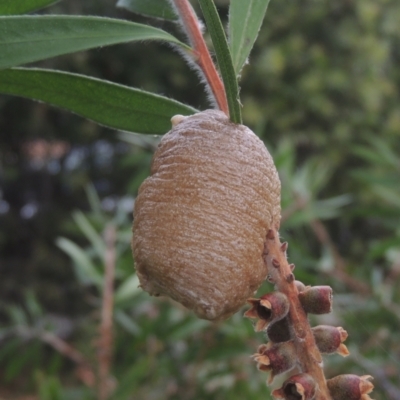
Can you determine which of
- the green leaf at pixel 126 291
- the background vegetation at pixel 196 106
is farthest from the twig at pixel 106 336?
the background vegetation at pixel 196 106

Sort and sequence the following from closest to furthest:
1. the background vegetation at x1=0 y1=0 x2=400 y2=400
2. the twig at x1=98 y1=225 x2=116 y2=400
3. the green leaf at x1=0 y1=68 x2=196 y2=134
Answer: the green leaf at x1=0 y1=68 x2=196 y2=134 → the twig at x1=98 y1=225 x2=116 y2=400 → the background vegetation at x1=0 y1=0 x2=400 y2=400

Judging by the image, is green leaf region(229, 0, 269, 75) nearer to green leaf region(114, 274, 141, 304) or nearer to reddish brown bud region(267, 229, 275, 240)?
reddish brown bud region(267, 229, 275, 240)

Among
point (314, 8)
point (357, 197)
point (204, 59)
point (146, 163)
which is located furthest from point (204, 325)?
point (314, 8)

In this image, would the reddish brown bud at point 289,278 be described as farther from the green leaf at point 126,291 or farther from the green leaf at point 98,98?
the green leaf at point 126,291

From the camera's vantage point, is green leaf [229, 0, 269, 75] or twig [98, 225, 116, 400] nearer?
green leaf [229, 0, 269, 75]

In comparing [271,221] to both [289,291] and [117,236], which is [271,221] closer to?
[289,291]

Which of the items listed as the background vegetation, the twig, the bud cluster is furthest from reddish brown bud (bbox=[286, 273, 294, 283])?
the background vegetation
